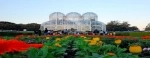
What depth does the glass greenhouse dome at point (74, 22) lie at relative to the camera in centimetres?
5456

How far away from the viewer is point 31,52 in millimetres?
1519

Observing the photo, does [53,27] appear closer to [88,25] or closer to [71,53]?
[88,25]

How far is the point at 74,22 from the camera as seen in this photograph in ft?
184

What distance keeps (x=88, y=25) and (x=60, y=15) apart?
18.0 feet

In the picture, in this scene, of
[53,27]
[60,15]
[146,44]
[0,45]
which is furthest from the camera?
[60,15]

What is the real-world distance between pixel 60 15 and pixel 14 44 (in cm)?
5688

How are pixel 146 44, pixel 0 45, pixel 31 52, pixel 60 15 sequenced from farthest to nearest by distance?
pixel 60 15 → pixel 146 44 → pixel 31 52 → pixel 0 45

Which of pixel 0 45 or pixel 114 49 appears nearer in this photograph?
pixel 0 45

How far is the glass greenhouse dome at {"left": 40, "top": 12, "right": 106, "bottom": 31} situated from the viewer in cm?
5456

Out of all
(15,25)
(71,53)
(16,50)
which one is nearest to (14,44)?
(16,50)

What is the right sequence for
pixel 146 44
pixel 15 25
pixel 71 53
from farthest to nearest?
pixel 15 25
pixel 146 44
pixel 71 53

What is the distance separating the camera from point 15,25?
257 feet

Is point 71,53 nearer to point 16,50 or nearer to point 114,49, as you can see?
point 114,49

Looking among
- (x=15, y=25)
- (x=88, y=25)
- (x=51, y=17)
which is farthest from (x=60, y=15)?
(x=15, y=25)
